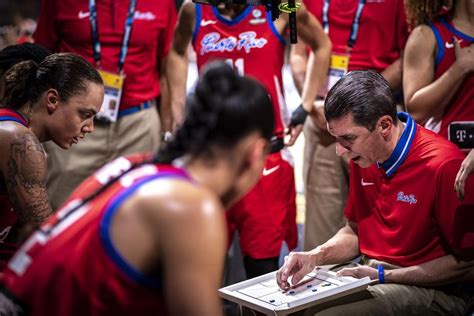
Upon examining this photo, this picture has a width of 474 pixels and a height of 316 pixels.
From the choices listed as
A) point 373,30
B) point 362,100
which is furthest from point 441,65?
point 362,100

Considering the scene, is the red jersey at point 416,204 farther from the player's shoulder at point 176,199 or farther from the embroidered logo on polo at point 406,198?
the player's shoulder at point 176,199

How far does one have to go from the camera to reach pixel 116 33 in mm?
4383

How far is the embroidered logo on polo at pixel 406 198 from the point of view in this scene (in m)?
2.85

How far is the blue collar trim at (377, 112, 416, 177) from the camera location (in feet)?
9.50

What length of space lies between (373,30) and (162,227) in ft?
9.00

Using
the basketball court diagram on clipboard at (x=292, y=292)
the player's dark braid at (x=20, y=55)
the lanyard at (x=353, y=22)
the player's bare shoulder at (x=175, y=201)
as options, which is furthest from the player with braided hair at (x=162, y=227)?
the lanyard at (x=353, y=22)

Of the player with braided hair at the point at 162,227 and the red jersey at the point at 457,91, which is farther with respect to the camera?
the red jersey at the point at 457,91

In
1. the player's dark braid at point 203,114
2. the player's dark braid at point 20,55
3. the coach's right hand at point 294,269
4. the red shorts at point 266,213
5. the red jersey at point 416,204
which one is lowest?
the red shorts at point 266,213

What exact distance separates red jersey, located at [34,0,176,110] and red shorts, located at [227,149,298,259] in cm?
105

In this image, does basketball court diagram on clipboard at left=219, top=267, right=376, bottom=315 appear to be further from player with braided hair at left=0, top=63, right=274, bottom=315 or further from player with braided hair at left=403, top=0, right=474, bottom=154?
player with braided hair at left=403, top=0, right=474, bottom=154

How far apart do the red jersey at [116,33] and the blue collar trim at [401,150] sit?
1.96 meters

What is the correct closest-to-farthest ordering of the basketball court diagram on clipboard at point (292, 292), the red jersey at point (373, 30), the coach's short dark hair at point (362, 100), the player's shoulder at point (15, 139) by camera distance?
the basketball court diagram on clipboard at point (292, 292), the player's shoulder at point (15, 139), the coach's short dark hair at point (362, 100), the red jersey at point (373, 30)

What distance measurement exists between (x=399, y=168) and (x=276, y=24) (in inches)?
50.5

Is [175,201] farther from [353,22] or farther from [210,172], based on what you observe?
[353,22]
